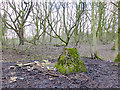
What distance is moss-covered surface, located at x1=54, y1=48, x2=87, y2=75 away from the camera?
3363mm

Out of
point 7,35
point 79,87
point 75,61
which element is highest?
point 7,35

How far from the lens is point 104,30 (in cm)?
1550

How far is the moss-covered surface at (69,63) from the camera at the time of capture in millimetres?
3363

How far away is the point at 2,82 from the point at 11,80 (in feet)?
0.66

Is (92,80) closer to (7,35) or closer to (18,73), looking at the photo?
(18,73)

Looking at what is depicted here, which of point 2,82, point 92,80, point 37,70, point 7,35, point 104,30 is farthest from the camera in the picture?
point 104,30

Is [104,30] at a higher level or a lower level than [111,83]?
higher

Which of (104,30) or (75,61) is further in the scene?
(104,30)

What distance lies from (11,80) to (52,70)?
122 cm

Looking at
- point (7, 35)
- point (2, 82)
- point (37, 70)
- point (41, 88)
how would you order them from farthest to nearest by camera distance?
point (7, 35) < point (37, 70) < point (2, 82) < point (41, 88)

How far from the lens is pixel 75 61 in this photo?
3.56m

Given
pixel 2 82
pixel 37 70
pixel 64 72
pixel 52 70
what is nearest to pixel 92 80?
pixel 64 72

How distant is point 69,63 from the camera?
3.44 meters

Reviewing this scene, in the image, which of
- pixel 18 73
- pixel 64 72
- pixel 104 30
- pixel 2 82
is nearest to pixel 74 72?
pixel 64 72
